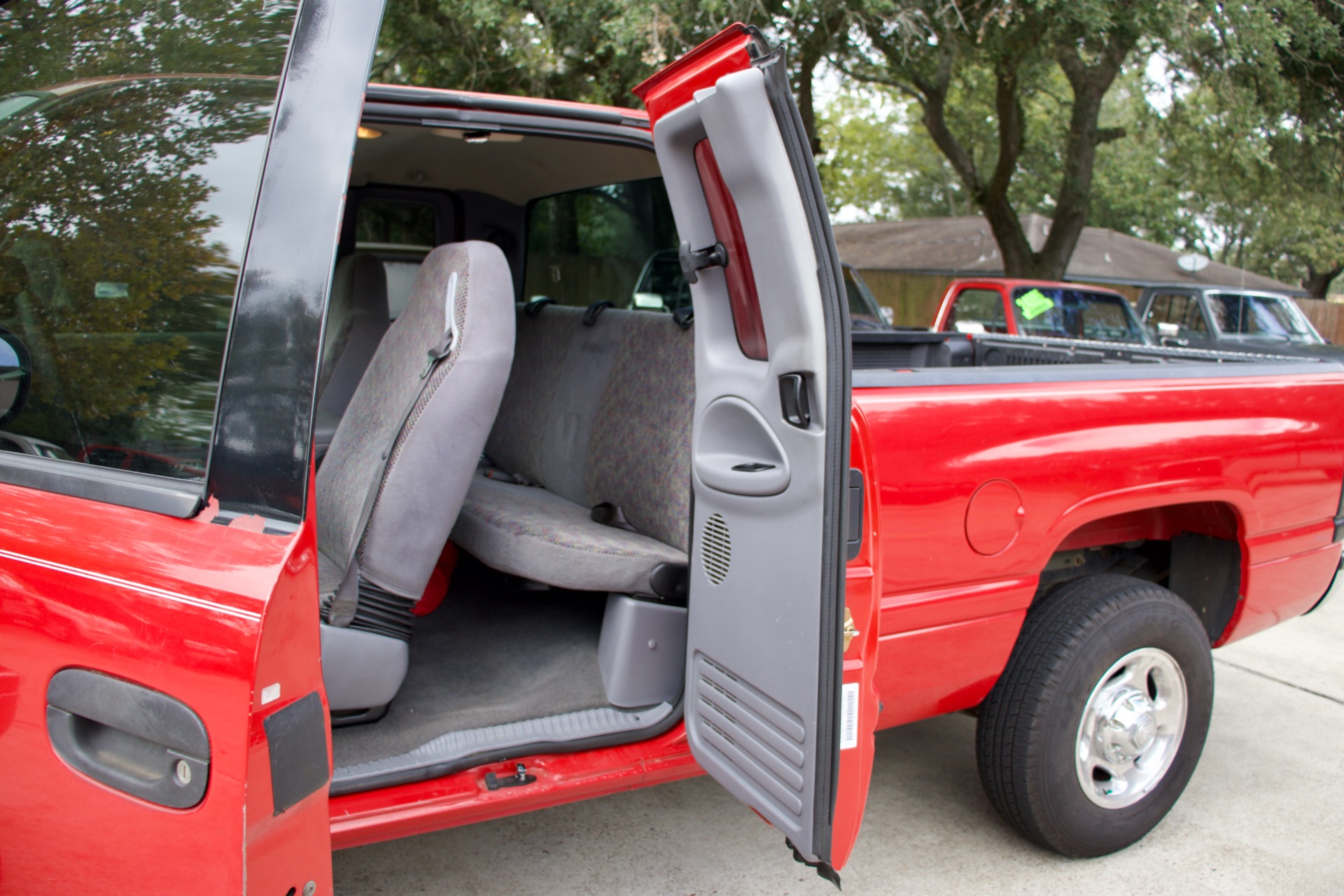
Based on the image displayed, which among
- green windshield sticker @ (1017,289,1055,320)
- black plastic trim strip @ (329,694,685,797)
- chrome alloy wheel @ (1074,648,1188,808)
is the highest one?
green windshield sticker @ (1017,289,1055,320)

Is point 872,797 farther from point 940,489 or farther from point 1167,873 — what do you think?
point 940,489

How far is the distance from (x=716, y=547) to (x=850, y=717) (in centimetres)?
43

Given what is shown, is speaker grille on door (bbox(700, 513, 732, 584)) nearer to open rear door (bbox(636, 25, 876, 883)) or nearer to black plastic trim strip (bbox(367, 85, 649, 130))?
open rear door (bbox(636, 25, 876, 883))

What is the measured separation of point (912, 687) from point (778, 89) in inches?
54.6

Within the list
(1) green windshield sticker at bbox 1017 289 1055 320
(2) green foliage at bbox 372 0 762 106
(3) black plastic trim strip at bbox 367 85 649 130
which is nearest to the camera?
(3) black plastic trim strip at bbox 367 85 649 130

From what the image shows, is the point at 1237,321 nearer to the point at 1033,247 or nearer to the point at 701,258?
the point at 701,258

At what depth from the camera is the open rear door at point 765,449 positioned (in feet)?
5.78

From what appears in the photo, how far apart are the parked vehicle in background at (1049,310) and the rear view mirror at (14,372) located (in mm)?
7736

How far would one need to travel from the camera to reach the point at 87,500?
5.14 feet

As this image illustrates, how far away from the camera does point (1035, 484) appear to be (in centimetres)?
238

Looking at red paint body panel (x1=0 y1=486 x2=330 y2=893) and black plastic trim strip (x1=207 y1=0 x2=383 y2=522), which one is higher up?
black plastic trim strip (x1=207 y1=0 x2=383 y2=522)

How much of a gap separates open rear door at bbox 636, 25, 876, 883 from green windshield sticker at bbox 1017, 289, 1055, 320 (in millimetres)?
7141

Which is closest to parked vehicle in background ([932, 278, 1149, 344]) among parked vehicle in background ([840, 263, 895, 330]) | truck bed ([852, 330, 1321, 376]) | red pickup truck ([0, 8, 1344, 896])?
parked vehicle in background ([840, 263, 895, 330])

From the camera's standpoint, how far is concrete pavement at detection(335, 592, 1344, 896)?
2.61m
